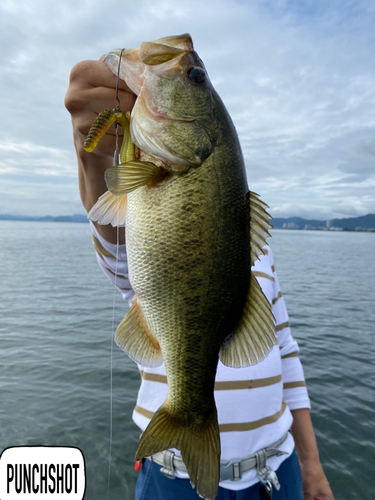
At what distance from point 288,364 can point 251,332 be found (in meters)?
1.29

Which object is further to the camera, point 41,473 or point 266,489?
point 41,473

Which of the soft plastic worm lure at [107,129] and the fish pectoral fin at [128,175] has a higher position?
the soft plastic worm lure at [107,129]

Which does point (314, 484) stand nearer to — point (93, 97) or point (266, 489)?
point (266, 489)

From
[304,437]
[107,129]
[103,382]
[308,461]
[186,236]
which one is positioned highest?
[107,129]

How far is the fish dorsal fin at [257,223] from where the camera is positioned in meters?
1.42

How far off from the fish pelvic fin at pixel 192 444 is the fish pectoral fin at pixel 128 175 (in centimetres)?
91

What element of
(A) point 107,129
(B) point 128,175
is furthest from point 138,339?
(A) point 107,129

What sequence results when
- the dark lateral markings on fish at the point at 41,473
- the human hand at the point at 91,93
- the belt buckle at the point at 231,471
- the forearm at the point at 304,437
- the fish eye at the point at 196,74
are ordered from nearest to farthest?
the fish eye at the point at 196,74 < the human hand at the point at 91,93 < the belt buckle at the point at 231,471 < the dark lateral markings on fish at the point at 41,473 < the forearm at the point at 304,437

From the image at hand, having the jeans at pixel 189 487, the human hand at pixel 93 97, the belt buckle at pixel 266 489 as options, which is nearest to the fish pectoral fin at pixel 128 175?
the human hand at pixel 93 97

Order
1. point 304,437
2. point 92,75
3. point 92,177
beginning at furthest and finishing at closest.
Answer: point 304,437 < point 92,177 < point 92,75

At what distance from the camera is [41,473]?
2.34 m

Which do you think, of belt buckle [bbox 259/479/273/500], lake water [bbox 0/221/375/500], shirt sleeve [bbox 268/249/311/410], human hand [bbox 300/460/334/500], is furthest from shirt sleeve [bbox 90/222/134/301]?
lake water [bbox 0/221/375/500]

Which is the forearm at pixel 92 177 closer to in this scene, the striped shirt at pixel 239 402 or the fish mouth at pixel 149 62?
the striped shirt at pixel 239 402

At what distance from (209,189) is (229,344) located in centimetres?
64
